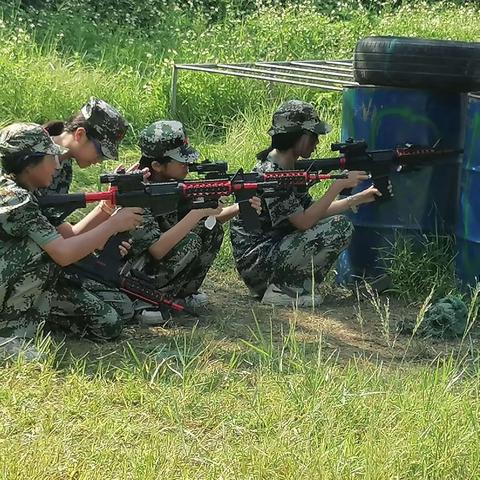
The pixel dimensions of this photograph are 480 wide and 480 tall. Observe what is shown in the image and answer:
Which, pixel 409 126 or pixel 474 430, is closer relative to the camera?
pixel 474 430

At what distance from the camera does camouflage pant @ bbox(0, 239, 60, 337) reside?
174 inches

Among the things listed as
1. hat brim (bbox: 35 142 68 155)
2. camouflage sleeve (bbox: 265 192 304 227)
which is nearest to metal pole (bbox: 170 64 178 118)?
camouflage sleeve (bbox: 265 192 304 227)

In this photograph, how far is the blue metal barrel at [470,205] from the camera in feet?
17.8

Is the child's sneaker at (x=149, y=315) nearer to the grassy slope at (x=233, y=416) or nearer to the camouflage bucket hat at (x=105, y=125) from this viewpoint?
the grassy slope at (x=233, y=416)

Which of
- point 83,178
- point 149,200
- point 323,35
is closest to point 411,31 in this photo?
point 323,35

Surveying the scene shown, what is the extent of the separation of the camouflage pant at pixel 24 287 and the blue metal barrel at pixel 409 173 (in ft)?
6.46

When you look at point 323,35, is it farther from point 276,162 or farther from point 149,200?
point 149,200

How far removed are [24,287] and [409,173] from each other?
2263mm

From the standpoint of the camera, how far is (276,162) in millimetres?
5520

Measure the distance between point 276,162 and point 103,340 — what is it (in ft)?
4.43

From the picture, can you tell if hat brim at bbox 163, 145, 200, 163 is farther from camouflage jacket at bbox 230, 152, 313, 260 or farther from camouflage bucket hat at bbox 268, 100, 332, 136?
camouflage bucket hat at bbox 268, 100, 332, 136

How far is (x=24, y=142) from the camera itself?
14.1ft

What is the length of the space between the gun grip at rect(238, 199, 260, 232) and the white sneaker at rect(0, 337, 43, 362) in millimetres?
1233

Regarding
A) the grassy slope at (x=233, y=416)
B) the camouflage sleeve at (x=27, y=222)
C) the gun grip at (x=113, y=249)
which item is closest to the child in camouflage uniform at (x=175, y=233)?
the gun grip at (x=113, y=249)
